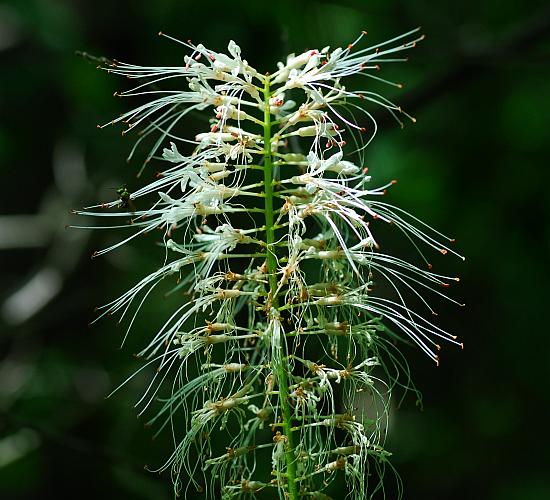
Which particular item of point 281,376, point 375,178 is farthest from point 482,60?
point 281,376

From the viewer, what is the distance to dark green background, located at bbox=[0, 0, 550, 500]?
602 cm

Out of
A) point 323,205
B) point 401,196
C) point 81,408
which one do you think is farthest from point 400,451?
point 323,205

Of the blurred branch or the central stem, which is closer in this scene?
the central stem

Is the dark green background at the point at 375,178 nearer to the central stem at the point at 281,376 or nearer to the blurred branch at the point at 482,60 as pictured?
the blurred branch at the point at 482,60

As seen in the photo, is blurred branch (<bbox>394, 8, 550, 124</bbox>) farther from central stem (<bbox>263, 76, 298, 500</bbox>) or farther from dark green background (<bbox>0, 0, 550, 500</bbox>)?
central stem (<bbox>263, 76, 298, 500</bbox>)

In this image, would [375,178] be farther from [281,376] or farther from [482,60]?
[281,376]

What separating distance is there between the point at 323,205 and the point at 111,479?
4139 mm

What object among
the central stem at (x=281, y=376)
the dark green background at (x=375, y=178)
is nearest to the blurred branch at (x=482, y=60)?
the dark green background at (x=375, y=178)

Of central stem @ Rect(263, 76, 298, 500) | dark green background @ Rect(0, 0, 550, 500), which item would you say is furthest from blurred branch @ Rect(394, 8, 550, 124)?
central stem @ Rect(263, 76, 298, 500)

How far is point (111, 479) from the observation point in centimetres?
630

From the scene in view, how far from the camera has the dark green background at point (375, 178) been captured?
602 cm

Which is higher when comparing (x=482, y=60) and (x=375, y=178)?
(x=482, y=60)

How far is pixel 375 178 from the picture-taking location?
652 centimetres

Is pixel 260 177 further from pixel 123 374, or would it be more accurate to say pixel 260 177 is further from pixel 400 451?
pixel 400 451
